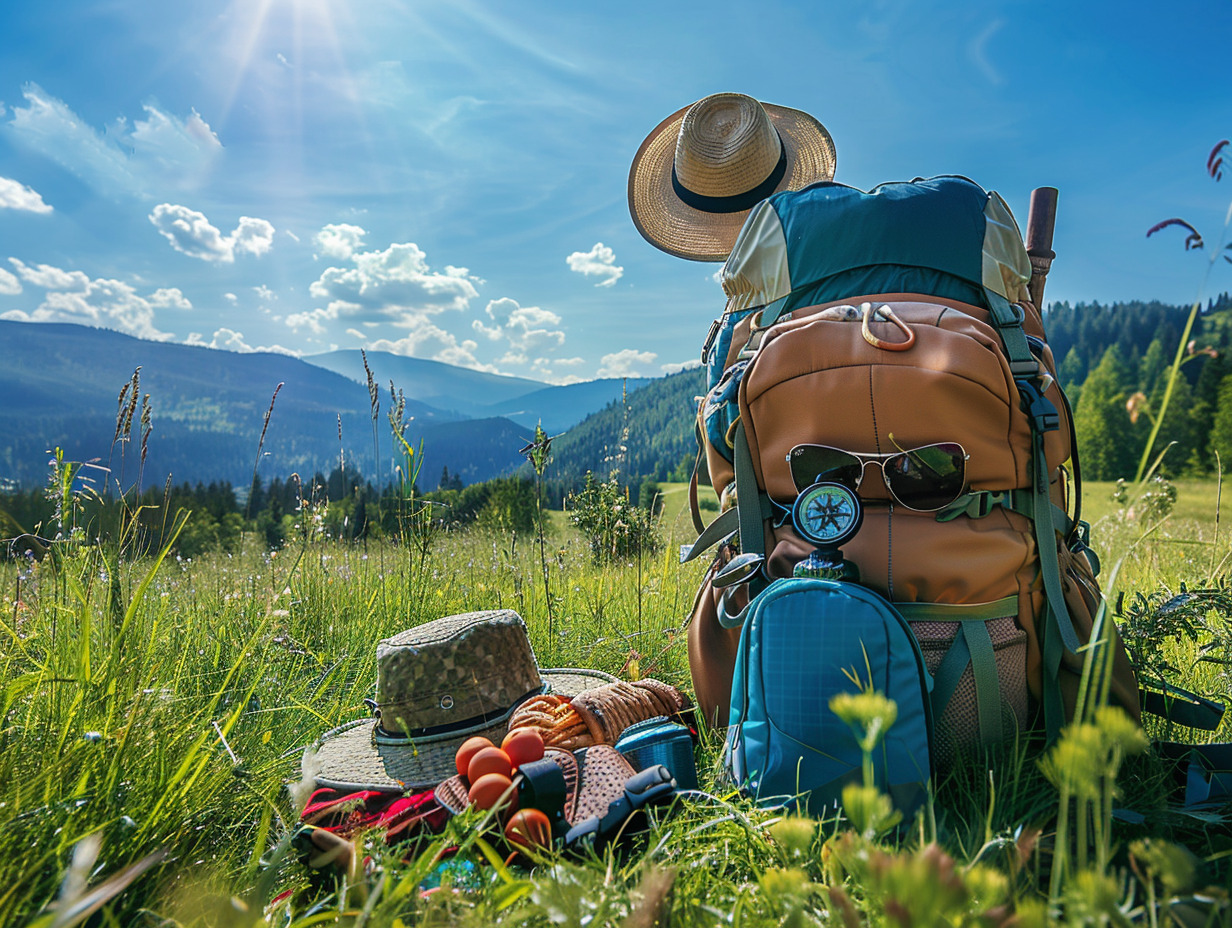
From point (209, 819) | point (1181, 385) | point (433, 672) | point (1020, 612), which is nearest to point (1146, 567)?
point (1020, 612)

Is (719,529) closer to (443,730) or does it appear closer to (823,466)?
(823,466)

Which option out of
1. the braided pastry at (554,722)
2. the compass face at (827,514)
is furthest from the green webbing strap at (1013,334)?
the braided pastry at (554,722)

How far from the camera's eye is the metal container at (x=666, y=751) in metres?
2.17

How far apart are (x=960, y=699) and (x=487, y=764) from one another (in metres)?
1.45

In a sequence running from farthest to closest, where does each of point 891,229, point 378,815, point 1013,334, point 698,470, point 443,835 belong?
point 698,470
point 891,229
point 1013,334
point 378,815
point 443,835

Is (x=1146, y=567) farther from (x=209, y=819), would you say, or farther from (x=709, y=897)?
(x=209, y=819)

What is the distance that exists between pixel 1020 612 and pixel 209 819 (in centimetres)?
250

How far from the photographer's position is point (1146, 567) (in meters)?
4.99

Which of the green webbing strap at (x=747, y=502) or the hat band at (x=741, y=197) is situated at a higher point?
the hat band at (x=741, y=197)

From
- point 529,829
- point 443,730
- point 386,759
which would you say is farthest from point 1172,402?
point 386,759

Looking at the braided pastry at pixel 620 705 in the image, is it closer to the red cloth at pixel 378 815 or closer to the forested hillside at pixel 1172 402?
the red cloth at pixel 378 815

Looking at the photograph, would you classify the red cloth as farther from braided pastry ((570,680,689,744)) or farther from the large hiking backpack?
the large hiking backpack

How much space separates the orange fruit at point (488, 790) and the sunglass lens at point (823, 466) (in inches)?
51.5

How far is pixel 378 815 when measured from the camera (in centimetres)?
204
